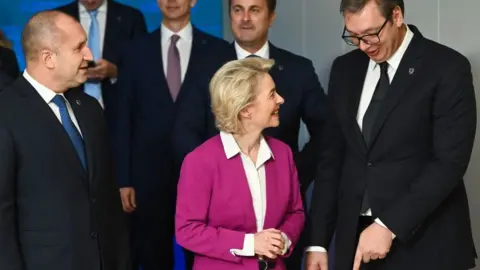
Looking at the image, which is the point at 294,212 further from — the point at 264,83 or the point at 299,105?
the point at 299,105

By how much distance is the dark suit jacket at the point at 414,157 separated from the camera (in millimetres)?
2512

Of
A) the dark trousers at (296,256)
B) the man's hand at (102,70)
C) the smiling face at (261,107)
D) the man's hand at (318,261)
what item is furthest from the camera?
the man's hand at (102,70)

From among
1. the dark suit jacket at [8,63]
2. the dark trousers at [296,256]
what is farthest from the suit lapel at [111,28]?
the dark trousers at [296,256]

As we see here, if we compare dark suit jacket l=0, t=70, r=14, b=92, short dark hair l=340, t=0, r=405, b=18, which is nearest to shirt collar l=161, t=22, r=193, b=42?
dark suit jacket l=0, t=70, r=14, b=92

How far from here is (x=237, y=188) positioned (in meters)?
2.53

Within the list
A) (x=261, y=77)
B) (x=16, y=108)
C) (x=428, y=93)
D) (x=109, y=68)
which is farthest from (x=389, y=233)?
(x=109, y=68)

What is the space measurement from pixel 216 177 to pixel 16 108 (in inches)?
24.9

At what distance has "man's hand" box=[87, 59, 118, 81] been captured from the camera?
3973mm

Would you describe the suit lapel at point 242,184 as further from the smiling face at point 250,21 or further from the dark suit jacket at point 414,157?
the smiling face at point 250,21

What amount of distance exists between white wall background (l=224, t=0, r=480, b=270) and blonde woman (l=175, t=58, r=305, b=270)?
0.94 meters

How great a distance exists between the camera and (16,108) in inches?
99.1

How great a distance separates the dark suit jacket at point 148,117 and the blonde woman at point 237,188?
0.94 meters

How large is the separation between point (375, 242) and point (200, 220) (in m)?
0.53

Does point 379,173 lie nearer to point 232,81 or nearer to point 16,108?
point 232,81
